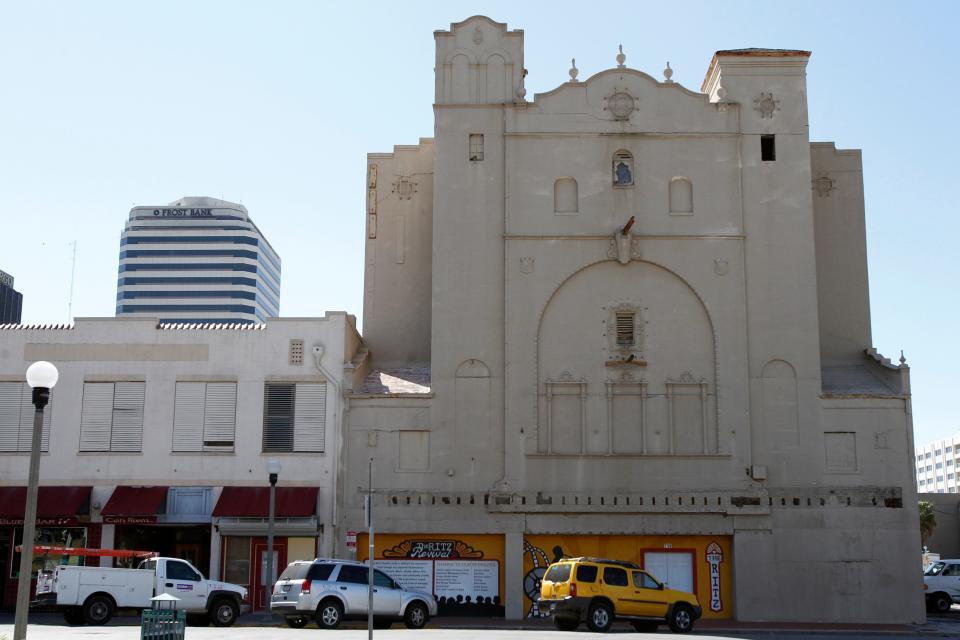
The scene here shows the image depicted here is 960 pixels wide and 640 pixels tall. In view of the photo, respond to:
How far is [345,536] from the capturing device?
115 feet

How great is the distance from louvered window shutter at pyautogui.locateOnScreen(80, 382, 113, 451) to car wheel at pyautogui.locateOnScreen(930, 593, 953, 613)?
29041mm

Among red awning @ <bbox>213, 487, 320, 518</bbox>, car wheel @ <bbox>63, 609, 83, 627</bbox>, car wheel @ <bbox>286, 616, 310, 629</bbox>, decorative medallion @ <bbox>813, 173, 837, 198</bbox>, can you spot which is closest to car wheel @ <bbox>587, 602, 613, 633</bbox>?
car wheel @ <bbox>286, 616, 310, 629</bbox>

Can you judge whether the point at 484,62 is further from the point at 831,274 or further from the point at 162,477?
the point at 162,477

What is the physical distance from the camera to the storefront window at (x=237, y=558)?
3484cm

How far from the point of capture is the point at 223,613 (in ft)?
96.4

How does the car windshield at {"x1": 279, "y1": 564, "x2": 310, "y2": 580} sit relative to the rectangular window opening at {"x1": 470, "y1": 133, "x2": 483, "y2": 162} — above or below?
below

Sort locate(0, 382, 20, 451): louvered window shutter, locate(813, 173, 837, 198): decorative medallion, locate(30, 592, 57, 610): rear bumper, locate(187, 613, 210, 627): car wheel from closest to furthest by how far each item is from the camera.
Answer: locate(30, 592, 57, 610): rear bumper → locate(187, 613, 210, 627): car wheel → locate(0, 382, 20, 451): louvered window shutter → locate(813, 173, 837, 198): decorative medallion

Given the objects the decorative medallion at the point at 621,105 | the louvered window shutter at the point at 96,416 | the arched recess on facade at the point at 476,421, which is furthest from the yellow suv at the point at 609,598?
the decorative medallion at the point at 621,105

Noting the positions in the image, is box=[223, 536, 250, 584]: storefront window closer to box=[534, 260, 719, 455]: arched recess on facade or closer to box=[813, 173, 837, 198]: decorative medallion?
box=[534, 260, 719, 455]: arched recess on facade

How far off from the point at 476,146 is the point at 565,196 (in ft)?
11.2

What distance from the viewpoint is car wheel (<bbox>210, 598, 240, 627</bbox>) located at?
2922cm

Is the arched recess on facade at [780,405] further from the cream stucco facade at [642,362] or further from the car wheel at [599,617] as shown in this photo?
the car wheel at [599,617]

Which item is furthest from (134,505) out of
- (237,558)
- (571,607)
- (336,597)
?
(571,607)

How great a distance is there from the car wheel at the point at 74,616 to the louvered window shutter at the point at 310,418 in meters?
8.98
